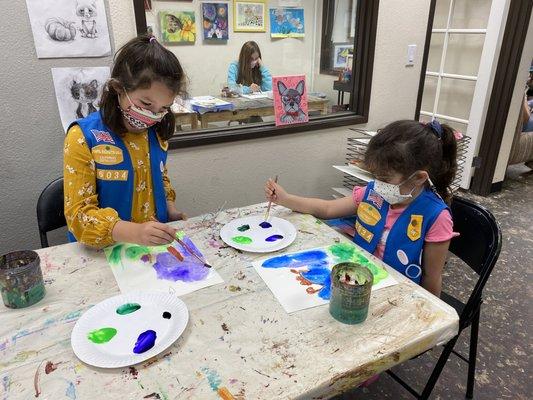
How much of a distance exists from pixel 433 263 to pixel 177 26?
2349 mm

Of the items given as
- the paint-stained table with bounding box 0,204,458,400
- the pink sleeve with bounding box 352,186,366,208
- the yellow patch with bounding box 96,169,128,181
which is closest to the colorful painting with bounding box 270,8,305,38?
the pink sleeve with bounding box 352,186,366,208

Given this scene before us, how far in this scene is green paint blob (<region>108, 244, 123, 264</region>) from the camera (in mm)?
1013

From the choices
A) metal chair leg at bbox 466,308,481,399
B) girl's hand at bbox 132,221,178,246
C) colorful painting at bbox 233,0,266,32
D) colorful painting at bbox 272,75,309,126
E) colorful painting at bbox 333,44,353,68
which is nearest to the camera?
girl's hand at bbox 132,221,178,246

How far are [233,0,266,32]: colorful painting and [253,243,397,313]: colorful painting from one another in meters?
2.47

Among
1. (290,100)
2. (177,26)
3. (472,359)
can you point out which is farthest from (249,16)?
(472,359)

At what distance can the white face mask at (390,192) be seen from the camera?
3.64ft

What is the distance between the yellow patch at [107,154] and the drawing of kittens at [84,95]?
0.55 meters

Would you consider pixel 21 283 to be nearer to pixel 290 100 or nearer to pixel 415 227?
pixel 415 227

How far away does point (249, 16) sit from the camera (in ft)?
9.98

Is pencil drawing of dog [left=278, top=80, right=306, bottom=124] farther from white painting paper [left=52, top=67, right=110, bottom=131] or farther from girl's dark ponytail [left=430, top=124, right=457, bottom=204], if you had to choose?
girl's dark ponytail [left=430, top=124, right=457, bottom=204]

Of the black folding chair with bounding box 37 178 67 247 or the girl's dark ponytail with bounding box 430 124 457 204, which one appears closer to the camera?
the girl's dark ponytail with bounding box 430 124 457 204

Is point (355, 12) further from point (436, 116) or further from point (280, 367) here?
point (280, 367)

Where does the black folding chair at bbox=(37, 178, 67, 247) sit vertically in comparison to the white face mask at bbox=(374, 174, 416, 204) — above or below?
below

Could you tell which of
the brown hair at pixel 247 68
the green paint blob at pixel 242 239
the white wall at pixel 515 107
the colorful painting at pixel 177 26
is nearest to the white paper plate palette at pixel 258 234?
the green paint blob at pixel 242 239
